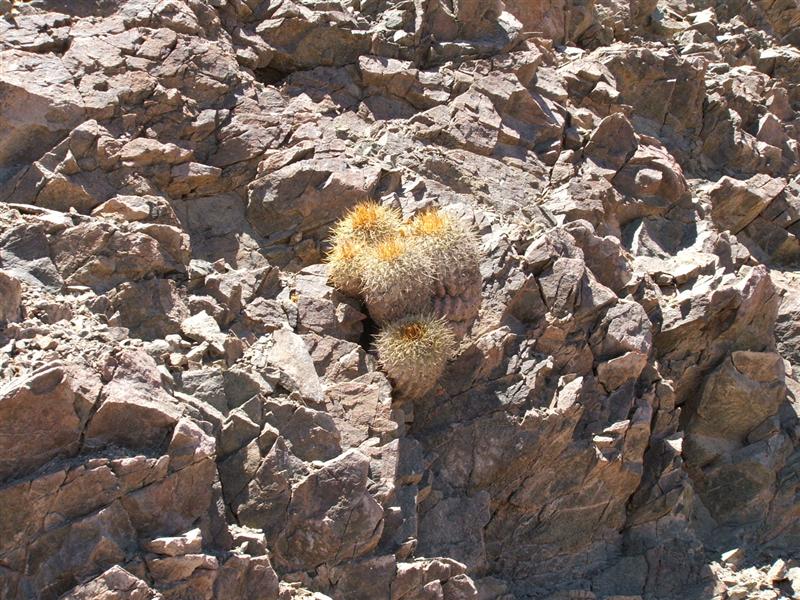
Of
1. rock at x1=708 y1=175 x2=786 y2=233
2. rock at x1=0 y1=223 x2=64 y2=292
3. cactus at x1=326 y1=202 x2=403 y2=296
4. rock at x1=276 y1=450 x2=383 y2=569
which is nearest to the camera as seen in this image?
rock at x1=276 y1=450 x2=383 y2=569

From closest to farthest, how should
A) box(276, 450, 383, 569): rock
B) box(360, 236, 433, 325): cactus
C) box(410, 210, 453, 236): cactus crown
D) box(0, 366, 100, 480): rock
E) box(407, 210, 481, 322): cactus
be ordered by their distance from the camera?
box(0, 366, 100, 480): rock, box(276, 450, 383, 569): rock, box(360, 236, 433, 325): cactus, box(407, 210, 481, 322): cactus, box(410, 210, 453, 236): cactus crown

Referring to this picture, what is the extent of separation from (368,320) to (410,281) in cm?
78

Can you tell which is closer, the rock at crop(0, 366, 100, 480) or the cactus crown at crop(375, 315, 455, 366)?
the rock at crop(0, 366, 100, 480)

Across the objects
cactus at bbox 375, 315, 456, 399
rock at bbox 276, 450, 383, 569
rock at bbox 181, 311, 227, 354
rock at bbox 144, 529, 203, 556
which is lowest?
rock at bbox 276, 450, 383, 569

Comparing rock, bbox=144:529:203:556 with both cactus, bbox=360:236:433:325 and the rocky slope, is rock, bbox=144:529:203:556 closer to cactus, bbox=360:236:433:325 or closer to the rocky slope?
the rocky slope

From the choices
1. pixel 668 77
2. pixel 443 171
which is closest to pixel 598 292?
pixel 443 171

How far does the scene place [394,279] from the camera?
1216cm

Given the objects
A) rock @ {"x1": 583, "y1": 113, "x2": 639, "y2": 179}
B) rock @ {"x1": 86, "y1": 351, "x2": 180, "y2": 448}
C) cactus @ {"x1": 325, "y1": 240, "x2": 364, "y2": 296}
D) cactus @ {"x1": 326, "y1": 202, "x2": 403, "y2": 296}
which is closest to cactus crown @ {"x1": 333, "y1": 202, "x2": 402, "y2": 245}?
cactus @ {"x1": 326, "y1": 202, "x2": 403, "y2": 296}

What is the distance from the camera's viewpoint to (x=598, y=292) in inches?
539

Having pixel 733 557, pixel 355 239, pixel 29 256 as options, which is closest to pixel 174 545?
pixel 29 256

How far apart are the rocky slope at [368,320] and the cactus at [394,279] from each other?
Result: 0.45 meters

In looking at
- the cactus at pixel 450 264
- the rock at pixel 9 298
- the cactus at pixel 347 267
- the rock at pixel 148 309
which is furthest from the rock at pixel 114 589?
the cactus at pixel 450 264

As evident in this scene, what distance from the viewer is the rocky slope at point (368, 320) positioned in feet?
30.4

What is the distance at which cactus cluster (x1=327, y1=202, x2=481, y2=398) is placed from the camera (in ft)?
39.5
